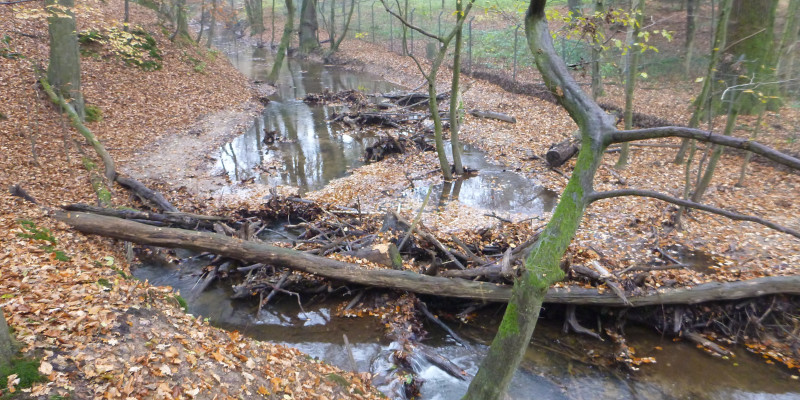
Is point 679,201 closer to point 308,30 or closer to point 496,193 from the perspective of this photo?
point 496,193

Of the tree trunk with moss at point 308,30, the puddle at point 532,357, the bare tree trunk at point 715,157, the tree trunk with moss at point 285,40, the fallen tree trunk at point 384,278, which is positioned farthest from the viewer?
the tree trunk with moss at point 308,30

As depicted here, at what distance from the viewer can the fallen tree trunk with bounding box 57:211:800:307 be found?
669 centimetres

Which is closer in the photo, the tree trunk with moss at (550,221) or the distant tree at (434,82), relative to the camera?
the tree trunk with moss at (550,221)

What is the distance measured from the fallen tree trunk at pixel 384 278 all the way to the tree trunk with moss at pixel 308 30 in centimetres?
3100

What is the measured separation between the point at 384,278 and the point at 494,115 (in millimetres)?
13390

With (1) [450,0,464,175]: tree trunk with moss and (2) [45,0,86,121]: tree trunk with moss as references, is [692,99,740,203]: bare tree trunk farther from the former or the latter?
(2) [45,0,86,121]: tree trunk with moss

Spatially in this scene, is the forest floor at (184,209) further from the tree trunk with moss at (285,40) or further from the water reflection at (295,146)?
the tree trunk with moss at (285,40)

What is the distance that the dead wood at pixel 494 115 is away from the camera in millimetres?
18406

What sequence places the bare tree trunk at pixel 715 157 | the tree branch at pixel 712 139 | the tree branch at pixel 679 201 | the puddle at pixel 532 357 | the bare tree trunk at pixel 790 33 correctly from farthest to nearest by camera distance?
the bare tree trunk at pixel 790 33, the bare tree trunk at pixel 715 157, the puddle at pixel 532 357, the tree branch at pixel 679 201, the tree branch at pixel 712 139

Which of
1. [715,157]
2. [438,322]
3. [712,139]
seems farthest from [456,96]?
[712,139]

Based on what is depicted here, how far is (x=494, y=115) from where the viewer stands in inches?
754

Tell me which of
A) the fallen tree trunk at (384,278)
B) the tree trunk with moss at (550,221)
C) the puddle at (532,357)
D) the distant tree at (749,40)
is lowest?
the puddle at (532,357)

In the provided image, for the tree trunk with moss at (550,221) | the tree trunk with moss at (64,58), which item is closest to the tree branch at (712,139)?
the tree trunk with moss at (550,221)

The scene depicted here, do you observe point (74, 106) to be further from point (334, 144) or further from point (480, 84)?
point (480, 84)
